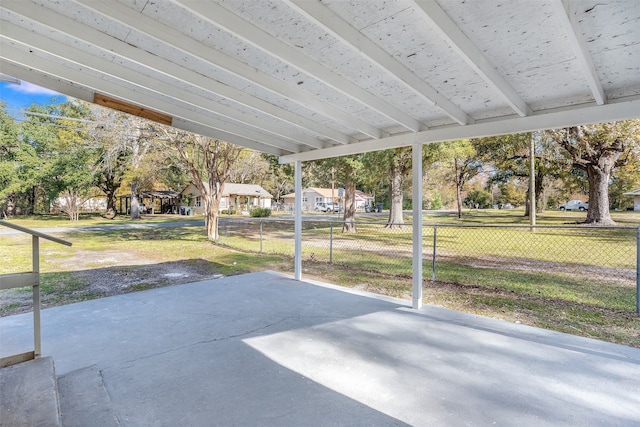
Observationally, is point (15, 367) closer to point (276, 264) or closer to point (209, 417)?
Result: point (209, 417)

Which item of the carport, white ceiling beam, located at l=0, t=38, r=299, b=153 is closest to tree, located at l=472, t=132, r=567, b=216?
the carport

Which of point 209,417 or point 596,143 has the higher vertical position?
point 596,143

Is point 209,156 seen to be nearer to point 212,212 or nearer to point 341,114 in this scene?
point 212,212

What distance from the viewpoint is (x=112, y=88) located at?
309 cm

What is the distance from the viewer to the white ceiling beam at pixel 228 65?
1.90m

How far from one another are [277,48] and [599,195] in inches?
553

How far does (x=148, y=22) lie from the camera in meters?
1.99

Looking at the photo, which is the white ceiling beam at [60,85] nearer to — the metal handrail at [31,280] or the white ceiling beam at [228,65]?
the white ceiling beam at [228,65]

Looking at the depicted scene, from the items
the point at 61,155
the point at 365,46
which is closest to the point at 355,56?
the point at 365,46

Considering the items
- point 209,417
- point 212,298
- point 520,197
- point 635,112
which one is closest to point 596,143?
point 635,112

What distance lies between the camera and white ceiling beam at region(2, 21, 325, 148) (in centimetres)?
224

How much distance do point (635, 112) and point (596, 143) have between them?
11254 mm

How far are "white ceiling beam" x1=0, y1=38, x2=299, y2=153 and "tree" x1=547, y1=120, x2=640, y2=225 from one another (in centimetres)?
1101

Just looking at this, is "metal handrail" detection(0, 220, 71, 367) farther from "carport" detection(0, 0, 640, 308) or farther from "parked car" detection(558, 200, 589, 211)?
"parked car" detection(558, 200, 589, 211)
